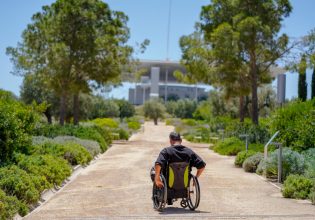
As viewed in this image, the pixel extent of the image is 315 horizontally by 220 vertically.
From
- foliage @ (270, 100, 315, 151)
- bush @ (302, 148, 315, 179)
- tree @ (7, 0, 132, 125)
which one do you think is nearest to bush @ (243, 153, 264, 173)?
foliage @ (270, 100, 315, 151)

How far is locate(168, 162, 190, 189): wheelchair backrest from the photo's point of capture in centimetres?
986

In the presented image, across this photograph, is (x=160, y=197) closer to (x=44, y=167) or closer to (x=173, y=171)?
(x=173, y=171)

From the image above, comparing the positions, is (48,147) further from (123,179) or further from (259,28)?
(259,28)

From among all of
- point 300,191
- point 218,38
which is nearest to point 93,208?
point 300,191

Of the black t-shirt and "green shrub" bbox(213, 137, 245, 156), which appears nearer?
the black t-shirt

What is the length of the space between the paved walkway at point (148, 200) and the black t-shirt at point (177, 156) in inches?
35.2

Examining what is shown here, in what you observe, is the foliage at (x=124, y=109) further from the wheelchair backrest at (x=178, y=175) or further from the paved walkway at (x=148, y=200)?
the wheelchair backrest at (x=178, y=175)

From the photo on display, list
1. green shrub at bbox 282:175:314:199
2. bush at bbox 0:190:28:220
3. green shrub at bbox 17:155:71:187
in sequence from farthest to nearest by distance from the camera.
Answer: green shrub at bbox 17:155:71:187 → green shrub at bbox 282:175:314:199 → bush at bbox 0:190:28:220

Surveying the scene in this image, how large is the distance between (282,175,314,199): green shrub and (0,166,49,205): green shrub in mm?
5535

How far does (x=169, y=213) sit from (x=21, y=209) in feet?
8.75

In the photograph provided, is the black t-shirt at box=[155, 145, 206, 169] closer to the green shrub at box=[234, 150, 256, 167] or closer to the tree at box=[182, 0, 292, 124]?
the green shrub at box=[234, 150, 256, 167]

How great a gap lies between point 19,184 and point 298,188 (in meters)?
6.11

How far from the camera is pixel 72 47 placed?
114ft

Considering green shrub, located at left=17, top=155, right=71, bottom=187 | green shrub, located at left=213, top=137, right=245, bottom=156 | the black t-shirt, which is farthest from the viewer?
green shrub, located at left=213, top=137, right=245, bottom=156
